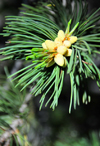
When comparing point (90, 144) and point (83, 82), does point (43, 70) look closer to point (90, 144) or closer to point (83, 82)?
point (83, 82)

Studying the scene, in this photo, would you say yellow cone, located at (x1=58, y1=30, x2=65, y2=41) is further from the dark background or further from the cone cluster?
the dark background

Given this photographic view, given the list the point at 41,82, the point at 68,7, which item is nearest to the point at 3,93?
the point at 41,82

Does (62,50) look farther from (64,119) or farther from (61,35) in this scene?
(64,119)

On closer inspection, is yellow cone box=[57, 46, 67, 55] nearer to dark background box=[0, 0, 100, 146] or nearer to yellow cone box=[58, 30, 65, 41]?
yellow cone box=[58, 30, 65, 41]

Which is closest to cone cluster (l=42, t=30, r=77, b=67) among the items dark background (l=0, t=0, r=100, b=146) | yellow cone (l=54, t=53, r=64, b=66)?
yellow cone (l=54, t=53, r=64, b=66)

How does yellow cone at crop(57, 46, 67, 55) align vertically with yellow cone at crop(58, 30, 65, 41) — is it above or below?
below

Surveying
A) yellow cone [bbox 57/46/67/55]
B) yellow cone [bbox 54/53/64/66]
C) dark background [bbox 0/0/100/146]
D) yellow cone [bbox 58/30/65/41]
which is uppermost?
yellow cone [bbox 58/30/65/41]

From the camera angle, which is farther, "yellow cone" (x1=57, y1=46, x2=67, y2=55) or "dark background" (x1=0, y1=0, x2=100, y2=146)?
"dark background" (x1=0, y1=0, x2=100, y2=146)

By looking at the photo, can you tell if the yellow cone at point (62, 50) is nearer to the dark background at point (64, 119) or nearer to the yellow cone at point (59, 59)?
the yellow cone at point (59, 59)

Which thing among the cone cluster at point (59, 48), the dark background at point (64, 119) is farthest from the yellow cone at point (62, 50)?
the dark background at point (64, 119)

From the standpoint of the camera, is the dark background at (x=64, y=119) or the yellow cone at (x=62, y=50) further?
the dark background at (x=64, y=119)
